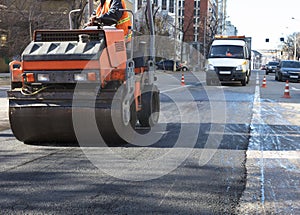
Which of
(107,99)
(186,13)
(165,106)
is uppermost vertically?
(186,13)

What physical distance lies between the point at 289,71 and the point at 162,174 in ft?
92.4

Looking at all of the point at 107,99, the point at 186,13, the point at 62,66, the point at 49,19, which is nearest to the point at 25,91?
the point at 62,66

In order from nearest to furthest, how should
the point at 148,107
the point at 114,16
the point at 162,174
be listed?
the point at 162,174, the point at 114,16, the point at 148,107

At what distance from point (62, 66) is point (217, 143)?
300 centimetres

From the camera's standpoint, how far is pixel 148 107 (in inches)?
320

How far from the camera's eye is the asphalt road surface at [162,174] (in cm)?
421

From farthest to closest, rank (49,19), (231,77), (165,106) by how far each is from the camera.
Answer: (49,19) < (231,77) < (165,106)

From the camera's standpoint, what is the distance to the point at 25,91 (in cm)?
662

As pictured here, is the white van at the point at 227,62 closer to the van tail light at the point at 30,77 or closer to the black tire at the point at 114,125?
the black tire at the point at 114,125

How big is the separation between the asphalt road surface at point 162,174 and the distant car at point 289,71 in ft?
78.6

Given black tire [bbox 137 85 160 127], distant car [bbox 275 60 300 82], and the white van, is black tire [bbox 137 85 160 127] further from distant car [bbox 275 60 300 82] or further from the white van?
distant car [bbox 275 60 300 82]

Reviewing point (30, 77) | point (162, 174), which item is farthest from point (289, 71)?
point (162, 174)

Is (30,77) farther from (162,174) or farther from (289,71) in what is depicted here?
(289,71)

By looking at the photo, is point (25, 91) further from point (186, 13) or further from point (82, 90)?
point (186, 13)
